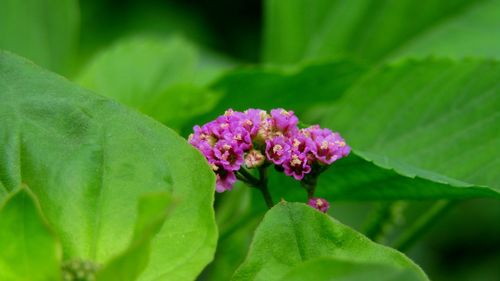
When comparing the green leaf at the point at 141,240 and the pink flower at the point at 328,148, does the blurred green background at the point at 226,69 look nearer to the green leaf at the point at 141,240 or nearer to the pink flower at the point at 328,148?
the pink flower at the point at 328,148

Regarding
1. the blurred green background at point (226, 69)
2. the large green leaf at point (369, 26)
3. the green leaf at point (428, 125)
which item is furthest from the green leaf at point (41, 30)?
the green leaf at point (428, 125)

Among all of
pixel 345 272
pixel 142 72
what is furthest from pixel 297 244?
pixel 142 72

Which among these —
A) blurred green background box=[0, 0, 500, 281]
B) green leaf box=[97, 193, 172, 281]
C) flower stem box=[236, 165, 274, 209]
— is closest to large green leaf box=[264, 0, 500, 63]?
blurred green background box=[0, 0, 500, 281]

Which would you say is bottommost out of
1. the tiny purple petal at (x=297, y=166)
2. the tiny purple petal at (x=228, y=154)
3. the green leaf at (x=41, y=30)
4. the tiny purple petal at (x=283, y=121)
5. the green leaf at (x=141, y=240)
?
the green leaf at (x=41, y=30)

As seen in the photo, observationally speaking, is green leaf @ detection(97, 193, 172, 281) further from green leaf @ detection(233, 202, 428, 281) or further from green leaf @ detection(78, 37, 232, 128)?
green leaf @ detection(78, 37, 232, 128)

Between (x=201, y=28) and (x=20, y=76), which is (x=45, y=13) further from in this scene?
(x=201, y=28)

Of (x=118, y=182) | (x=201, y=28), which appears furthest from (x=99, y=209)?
(x=201, y=28)
